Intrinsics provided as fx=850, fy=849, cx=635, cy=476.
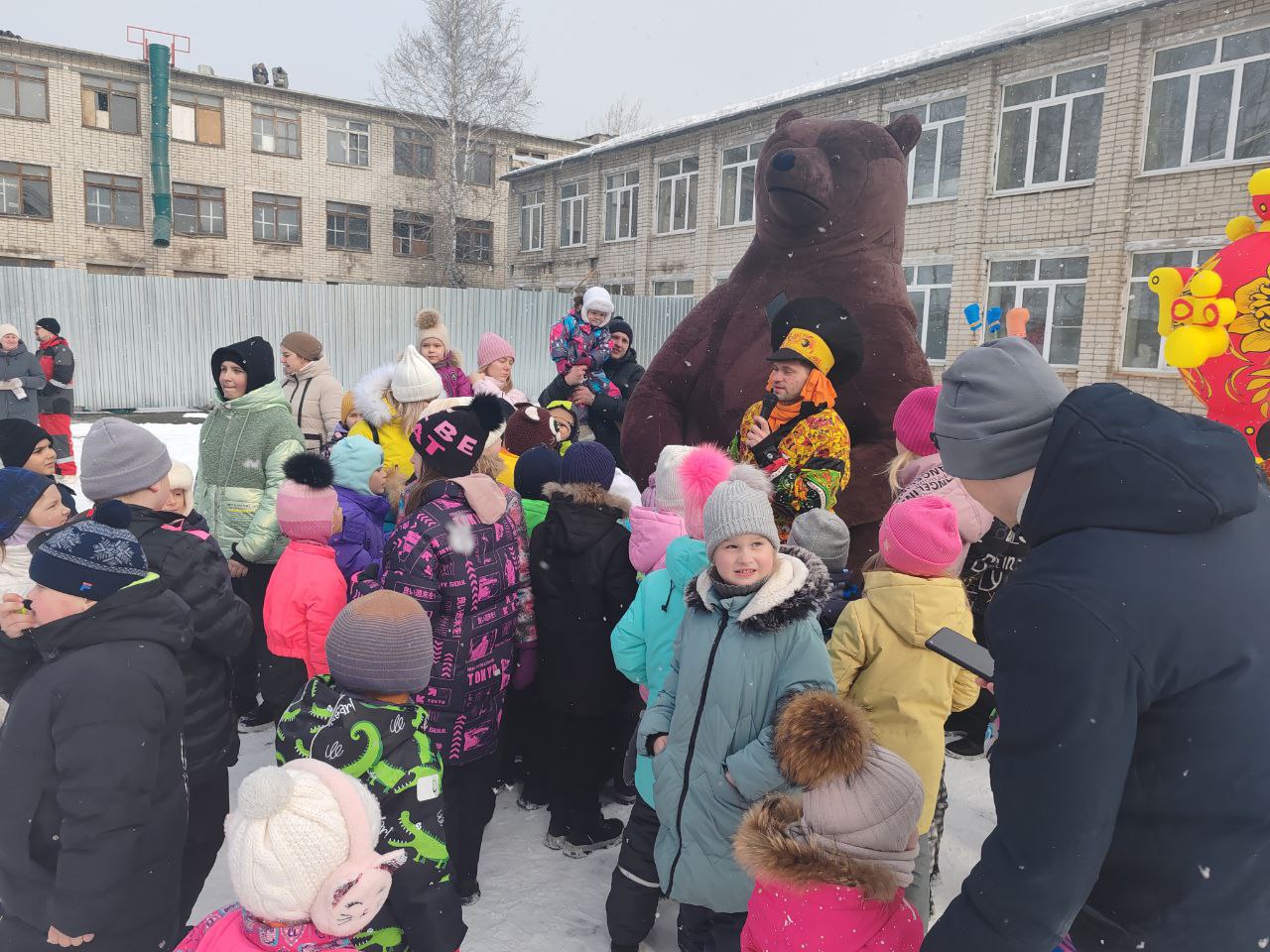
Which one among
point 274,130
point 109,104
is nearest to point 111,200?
point 109,104

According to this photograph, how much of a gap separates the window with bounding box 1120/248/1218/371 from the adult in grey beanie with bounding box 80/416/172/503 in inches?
513

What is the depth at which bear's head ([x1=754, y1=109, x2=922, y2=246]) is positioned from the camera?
4.40m

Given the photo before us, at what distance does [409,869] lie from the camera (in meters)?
1.74

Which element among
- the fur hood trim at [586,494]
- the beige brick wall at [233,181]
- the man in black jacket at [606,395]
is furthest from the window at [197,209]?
the fur hood trim at [586,494]

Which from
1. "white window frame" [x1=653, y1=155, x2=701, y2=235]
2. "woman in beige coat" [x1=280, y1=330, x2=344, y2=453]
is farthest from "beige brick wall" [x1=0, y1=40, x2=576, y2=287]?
"woman in beige coat" [x1=280, y1=330, x2=344, y2=453]

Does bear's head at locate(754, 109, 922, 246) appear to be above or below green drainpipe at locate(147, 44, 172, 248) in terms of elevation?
below

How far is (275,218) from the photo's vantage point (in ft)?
85.4

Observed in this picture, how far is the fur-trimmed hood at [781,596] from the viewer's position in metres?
2.16

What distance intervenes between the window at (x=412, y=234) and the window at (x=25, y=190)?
9.45 m

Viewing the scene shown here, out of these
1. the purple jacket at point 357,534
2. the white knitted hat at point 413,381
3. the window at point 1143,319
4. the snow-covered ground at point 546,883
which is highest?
the window at point 1143,319

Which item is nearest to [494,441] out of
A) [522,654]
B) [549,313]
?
[522,654]

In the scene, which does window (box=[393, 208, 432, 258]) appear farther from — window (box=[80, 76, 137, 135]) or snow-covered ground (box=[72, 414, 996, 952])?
snow-covered ground (box=[72, 414, 996, 952])

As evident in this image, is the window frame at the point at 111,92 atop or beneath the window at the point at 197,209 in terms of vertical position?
atop

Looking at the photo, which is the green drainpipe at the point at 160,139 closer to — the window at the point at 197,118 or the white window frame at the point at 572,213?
the window at the point at 197,118
